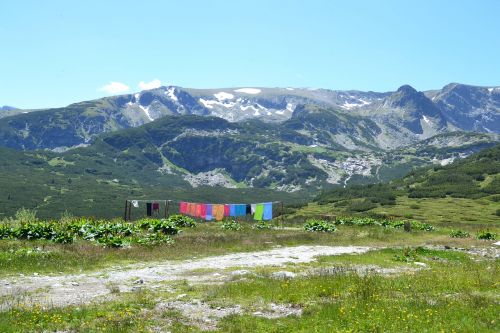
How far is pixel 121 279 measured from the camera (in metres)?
22.6

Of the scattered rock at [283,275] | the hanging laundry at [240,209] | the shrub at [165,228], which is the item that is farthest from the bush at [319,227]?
the scattered rock at [283,275]

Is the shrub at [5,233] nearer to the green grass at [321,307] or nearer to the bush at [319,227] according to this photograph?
the green grass at [321,307]

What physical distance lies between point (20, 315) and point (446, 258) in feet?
90.3

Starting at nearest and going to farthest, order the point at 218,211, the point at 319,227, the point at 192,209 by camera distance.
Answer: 1. the point at 319,227
2. the point at 218,211
3. the point at 192,209

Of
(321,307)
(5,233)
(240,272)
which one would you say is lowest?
(240,272)

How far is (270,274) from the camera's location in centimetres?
2394

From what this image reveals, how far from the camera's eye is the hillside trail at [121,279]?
18.0 metres

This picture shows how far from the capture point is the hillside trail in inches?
709

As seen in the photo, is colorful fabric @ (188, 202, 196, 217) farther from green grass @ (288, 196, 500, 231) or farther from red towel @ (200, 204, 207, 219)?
green grass @ (288, 196, 500, 231)

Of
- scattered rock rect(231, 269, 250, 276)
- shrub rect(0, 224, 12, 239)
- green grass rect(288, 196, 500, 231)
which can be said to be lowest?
green grass rect(288, 196, 500, 231)

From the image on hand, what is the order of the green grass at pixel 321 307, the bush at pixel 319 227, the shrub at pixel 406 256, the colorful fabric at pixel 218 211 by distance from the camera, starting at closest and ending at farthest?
the green grass at pixel 321 307 < the shrub at pixel 406 256 < the bush at pixel 319 227 < the colorful fabric at pixel 218 211

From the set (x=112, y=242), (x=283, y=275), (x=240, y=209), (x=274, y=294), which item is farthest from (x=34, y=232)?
(x=240, y=209)

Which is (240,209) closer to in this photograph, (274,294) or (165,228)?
(165,228)

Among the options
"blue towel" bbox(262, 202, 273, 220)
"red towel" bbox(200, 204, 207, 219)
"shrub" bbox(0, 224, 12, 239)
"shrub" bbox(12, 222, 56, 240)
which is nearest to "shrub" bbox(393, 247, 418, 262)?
"shrub" bbox(12, 222, 56, 240)
